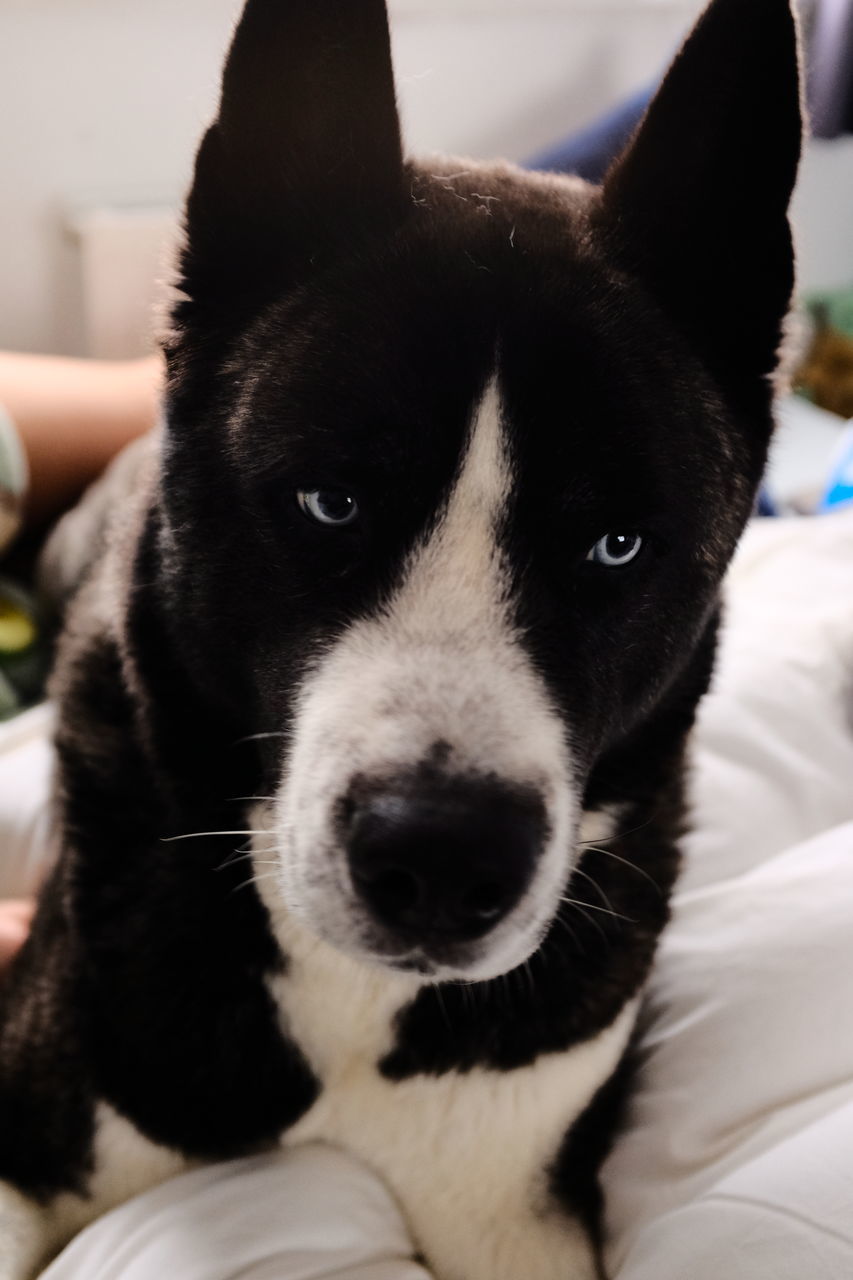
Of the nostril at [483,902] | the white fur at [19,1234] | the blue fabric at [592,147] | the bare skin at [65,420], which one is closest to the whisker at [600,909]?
the nostril at [483,902]

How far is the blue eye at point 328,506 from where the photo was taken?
96 centimetres

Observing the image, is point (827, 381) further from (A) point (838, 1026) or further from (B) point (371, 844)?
(B) point (371, 844)

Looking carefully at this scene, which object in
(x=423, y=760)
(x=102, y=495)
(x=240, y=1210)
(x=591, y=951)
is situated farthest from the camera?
(x=102, y=495)

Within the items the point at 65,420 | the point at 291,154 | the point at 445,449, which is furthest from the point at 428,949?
the point at 65,420

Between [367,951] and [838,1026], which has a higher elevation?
[367,951]

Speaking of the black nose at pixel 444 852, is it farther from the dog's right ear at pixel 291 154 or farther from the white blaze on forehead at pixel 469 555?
the dog's right ear at pixel 291 154

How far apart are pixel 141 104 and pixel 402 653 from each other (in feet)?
8.20

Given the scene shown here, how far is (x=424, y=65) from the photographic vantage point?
10.2 feet

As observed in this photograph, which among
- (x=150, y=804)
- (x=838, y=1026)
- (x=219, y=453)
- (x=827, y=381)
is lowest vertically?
(x=827, y=381)

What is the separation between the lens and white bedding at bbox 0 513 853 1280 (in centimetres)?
105

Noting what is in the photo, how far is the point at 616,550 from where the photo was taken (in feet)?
3.30

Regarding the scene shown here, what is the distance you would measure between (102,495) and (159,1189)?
4.26 feet

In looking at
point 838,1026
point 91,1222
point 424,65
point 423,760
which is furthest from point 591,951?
point 424,65

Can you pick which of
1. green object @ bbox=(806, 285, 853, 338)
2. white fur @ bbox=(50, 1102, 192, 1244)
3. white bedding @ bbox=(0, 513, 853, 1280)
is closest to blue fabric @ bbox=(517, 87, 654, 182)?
green object @ bbox=(806, 285, 853, 338)
